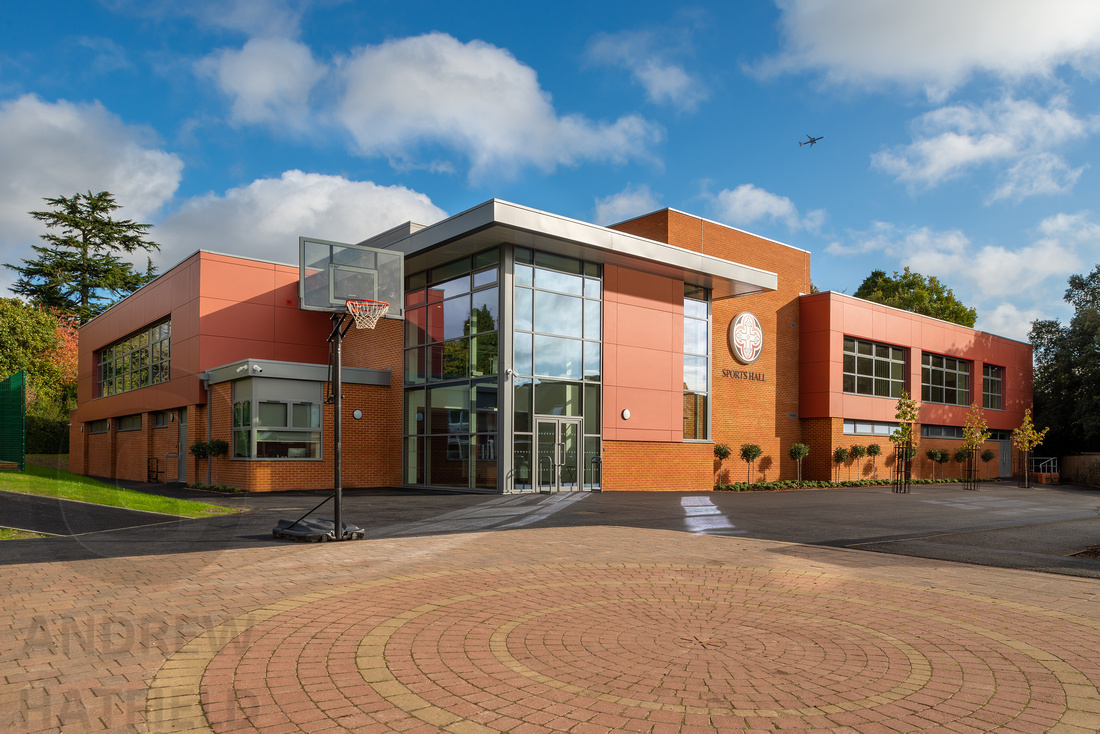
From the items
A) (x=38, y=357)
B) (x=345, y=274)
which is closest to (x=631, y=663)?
(x=345, y=274)

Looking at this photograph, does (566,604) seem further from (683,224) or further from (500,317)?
(683,224)

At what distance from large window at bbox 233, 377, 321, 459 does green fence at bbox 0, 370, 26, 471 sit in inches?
496

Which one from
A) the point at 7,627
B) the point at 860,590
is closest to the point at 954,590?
the point at 860,590

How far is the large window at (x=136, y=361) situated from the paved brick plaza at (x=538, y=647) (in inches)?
805

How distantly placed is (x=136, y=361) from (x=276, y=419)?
38.9ft

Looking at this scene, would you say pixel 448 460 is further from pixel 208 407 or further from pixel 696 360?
pixel 696 360

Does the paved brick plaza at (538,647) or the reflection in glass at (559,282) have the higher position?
the reflection in glass at (559,282)

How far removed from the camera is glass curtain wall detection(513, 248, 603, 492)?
65.4 ft

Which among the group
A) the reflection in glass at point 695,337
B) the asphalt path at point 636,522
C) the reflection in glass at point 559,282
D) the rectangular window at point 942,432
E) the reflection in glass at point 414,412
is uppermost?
the reflection in glass at point 559,282

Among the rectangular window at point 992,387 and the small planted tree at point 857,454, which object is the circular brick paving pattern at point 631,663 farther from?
the rectangular window at point 992,387

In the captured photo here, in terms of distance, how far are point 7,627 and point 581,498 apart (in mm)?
13888

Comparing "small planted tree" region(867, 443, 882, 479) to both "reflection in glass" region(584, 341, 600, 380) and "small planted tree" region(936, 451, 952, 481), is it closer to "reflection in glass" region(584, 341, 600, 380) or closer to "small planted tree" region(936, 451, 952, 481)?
"small planted tree" region(936, 451, 952, 481)

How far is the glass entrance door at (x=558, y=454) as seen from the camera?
796 inches

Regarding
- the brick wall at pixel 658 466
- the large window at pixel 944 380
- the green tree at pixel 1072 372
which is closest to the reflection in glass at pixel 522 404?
the brick wall at pixel 658 466
